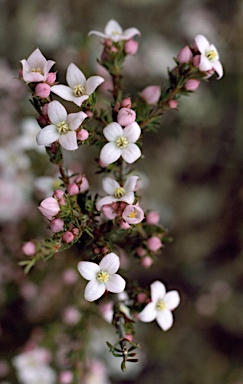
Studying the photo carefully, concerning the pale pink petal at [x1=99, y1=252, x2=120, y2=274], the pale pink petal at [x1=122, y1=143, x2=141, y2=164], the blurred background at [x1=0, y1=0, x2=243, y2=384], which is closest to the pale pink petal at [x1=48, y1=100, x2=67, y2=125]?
the pale pink petal at [x1=122, y1=143, x2=141, y2=164]

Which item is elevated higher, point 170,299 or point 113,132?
point 113,132

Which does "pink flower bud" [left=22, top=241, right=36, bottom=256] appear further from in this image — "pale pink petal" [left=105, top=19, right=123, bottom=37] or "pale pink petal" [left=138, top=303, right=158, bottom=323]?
"pale pink petal" [left=105, top=19, right=123, bottom=37]

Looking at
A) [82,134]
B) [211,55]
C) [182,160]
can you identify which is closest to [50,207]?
[82,134]

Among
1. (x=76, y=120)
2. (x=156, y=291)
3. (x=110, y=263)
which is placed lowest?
(x=156, y=291)

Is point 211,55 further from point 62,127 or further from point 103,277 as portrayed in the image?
point 103,277

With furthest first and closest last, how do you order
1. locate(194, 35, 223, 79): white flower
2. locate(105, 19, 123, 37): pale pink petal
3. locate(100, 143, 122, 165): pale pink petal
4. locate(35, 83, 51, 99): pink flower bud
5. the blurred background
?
the blurred background < locate(105, 19, 123, 37): pale pink petal < locate(194, 35, 223, 79): white flower < locate(100, 143, 122, 165): pale pink petal < locate(35, 83, 51, 99): pink flower bud

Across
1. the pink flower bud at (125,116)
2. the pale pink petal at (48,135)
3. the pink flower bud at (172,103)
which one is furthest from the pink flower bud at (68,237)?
the pink flower bud at (172,103)
